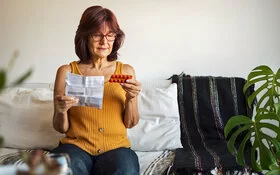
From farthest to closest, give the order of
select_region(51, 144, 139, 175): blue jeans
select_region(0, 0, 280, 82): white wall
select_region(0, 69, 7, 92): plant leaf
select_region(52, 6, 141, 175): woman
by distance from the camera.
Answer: select_region(0, 0, 280, 82): white wall < select_region(52, 6, 141, 175): woman < select_region(51, 144, 139, 175): blue jeans < select_region(0, 69, 7, 92): plant leaf

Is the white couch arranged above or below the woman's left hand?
below

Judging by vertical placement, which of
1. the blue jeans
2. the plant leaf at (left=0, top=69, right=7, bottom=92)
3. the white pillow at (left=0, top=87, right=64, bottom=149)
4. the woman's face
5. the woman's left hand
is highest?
the woman's face

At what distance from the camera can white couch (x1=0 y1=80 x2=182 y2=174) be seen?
1797 mm

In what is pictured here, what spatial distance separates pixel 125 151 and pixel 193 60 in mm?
937

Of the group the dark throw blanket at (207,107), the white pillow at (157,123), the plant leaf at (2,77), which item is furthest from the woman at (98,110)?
the plant leaf at (2,77)

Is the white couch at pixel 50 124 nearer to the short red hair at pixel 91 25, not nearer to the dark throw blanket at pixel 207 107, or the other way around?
the dark throw blanket at pixel 207 107

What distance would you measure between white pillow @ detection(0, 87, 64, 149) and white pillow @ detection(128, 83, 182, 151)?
0.42 meters

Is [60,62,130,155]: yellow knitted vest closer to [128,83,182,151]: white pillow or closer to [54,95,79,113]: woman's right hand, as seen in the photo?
[54,95,79,113]: woman's right hand

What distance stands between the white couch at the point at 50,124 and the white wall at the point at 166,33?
0.35 meters

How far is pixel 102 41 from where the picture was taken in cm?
152

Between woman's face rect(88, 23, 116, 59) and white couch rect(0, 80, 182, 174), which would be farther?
white couch rect(0, 80, 182, 174)

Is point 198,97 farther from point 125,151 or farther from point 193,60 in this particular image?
point 125,151

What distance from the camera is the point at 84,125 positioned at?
4.92 ft

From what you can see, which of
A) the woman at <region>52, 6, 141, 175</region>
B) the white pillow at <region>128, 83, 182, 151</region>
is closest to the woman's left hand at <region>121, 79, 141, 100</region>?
the woman at <region>52, 6, 141, 175</region>
